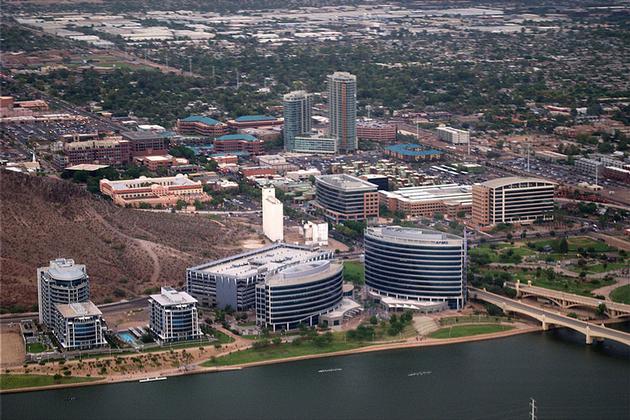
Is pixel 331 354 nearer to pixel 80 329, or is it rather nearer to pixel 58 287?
pixel 80 329

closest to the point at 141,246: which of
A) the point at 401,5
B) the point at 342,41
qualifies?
the point at 342,41

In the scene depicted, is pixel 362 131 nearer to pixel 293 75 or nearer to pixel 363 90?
pixel 363 90

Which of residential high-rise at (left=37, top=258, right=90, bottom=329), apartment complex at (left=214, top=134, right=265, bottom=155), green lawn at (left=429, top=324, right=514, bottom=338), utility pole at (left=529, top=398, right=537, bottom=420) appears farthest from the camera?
apartment complex at (left=214, top=134, right=265, bottom=155)

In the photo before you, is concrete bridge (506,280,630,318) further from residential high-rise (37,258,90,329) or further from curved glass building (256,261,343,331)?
residential high-rise (37,258,90,329)

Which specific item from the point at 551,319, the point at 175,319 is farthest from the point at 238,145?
the point at 175,319

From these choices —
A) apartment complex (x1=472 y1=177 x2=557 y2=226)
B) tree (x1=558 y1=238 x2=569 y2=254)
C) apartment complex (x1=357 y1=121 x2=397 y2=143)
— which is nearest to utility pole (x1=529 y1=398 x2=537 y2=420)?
tree (x1=558 y1=238 x2=569 y2=254)
